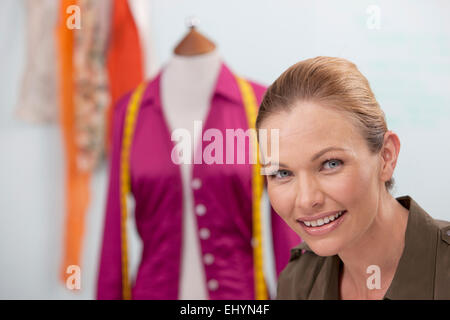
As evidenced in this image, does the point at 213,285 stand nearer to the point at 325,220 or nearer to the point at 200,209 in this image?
the point at 200,209

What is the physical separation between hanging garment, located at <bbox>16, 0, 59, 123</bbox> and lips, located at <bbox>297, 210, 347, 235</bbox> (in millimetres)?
884

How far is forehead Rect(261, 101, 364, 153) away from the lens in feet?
1.93

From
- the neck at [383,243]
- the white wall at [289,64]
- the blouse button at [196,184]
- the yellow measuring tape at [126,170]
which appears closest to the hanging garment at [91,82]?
the white wall at [289,64]

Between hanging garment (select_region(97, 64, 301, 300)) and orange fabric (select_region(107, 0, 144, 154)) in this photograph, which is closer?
hanging garment (select_region(97, 64, 301, 300))

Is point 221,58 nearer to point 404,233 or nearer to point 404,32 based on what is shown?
point 404,32

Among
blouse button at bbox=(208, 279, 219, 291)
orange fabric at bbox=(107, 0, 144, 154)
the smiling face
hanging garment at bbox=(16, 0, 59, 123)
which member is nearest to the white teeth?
the smiling face

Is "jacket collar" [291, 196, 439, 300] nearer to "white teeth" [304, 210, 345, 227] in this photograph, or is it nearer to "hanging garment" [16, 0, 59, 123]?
"white teeth" [304, 210, 345, 227]

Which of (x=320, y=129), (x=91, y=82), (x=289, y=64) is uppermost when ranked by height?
(x=91, y=82)

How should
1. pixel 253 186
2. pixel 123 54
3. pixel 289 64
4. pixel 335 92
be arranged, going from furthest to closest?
1. pixel 123 54
2. pixel 253 186
3. pixel 289 64
4. pixel 335 92

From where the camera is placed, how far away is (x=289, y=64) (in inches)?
27.9

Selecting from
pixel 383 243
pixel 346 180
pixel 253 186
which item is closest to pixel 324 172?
pixel 346 180

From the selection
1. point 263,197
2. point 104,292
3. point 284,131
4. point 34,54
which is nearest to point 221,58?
point 263,197

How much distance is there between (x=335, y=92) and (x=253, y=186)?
13.9 inches

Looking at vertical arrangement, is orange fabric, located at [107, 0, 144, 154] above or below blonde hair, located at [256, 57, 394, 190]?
above
